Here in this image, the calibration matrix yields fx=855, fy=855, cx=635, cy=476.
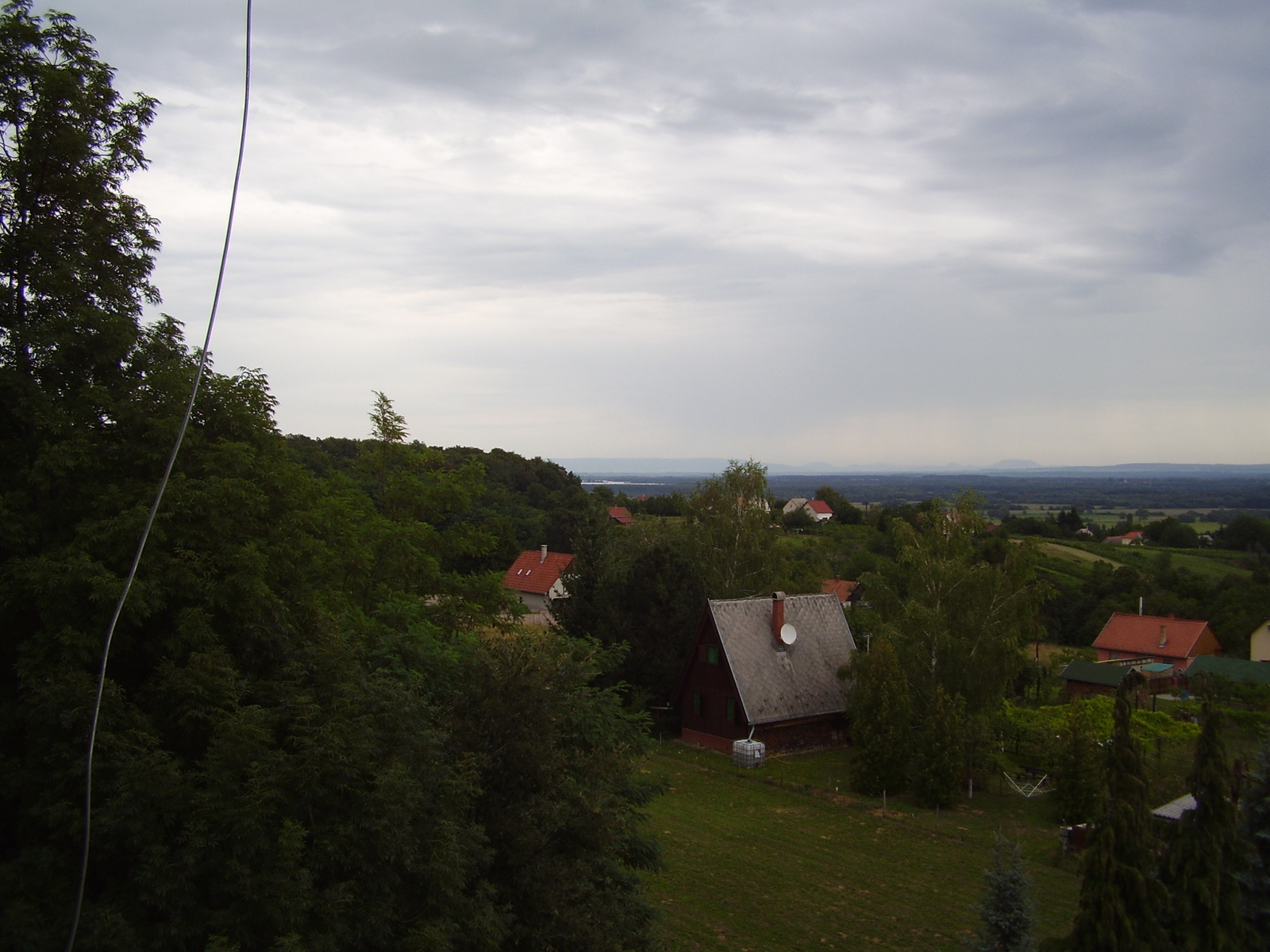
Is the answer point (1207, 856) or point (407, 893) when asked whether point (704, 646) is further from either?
point (407, 893)

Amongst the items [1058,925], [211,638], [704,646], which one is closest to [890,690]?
[704,646]

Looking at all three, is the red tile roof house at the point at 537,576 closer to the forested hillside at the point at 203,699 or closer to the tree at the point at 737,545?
the tree at the point at 737,545

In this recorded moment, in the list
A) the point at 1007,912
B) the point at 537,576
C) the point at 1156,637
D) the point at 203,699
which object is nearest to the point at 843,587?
the point at 1156,637

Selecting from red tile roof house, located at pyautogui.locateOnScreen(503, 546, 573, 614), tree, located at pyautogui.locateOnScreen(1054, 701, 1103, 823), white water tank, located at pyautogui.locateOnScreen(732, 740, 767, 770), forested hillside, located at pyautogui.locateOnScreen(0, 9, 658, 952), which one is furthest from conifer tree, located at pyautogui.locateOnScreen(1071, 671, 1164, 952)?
red tile roof house, located at pyautogui.locateOnScreen(503, 546, 573, 614)

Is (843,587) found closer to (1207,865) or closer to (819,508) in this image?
(1207,865)

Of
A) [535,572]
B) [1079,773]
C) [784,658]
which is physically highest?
[784,658]

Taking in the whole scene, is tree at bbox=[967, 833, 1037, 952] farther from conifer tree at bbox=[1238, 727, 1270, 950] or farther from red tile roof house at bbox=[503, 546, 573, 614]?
red tile roof house at bbox=[503, 546, 573, 614]

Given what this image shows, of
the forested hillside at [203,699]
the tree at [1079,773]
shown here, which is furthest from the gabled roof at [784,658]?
the forested hillside at [203,699]
